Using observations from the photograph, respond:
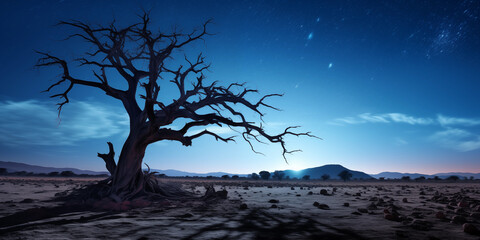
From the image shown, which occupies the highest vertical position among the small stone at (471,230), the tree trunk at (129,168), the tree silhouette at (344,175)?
the tree silhouette at (344,175)

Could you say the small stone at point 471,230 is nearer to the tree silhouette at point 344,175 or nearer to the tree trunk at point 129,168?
the tree trunk at point 129,168

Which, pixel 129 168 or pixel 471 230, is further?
pixel 129 168

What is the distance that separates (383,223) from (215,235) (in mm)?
3620

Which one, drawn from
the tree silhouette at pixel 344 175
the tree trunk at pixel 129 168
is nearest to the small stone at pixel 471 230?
the tree trunk at pixel 129 168

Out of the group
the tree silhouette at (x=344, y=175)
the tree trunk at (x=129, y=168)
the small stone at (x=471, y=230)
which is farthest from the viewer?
the tree silhouette at (x=344, y=175)

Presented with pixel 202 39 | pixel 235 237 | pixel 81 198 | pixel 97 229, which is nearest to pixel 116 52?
pixel 202 39

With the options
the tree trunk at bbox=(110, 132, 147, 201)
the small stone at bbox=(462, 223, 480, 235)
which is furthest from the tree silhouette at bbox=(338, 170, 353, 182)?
the small stone at bbox=(462, 223, 480, 235)

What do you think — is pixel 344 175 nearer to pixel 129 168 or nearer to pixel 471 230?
pixel 129 168

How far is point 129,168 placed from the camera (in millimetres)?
9766

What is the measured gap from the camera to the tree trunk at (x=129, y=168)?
371 inches

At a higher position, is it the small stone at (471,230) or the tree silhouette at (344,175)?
the tree silhouette at (344,175)

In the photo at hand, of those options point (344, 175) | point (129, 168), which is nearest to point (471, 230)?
point (129, 168)

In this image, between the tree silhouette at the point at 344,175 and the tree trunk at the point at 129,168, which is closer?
the tree trunk at the point at 129,168

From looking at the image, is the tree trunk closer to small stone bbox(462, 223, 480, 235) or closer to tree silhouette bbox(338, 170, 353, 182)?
small stone bbox(462, 223, 480, 235)
